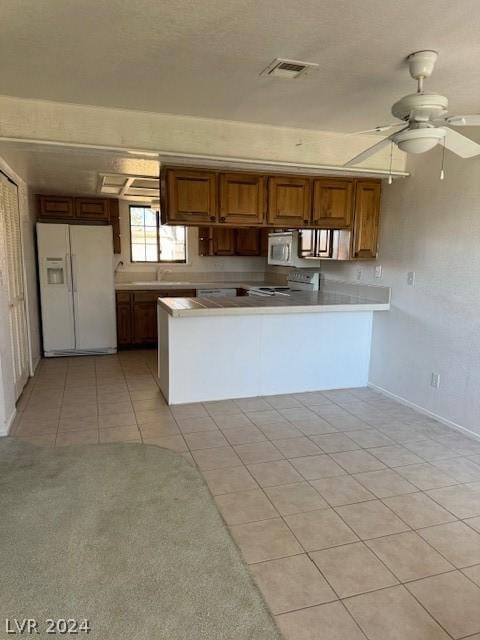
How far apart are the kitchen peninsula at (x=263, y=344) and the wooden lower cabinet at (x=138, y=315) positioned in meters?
1.87

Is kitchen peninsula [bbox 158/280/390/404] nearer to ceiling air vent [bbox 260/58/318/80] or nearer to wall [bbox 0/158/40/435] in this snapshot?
wall [bbox 0/158/40/435]

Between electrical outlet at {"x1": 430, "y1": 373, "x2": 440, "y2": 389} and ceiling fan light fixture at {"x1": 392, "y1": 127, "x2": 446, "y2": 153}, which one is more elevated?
ceiling fan light fixture at {"x1": 392, "y1": 127, "x2": 446, "y2": 153}

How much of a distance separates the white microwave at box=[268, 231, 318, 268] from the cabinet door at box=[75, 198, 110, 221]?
242cm

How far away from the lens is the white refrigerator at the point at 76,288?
18.2ft

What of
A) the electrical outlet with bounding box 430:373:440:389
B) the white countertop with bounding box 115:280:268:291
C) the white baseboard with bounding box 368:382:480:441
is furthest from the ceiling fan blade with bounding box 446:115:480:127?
the white countertop with bounding box 115:280:268:291

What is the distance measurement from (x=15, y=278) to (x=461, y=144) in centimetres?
400

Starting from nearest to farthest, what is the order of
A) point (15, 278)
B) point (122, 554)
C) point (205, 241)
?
point (122, 554) → point (15, 278) → point (205, 241)

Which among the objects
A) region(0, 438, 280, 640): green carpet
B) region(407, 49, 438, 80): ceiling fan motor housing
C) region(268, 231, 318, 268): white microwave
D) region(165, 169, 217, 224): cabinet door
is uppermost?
region(407, 49, 438, 80): ceiling fan motor housing

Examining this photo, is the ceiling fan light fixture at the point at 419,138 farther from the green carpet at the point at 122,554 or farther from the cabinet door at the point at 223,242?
the cabinet door at the point at 223,242

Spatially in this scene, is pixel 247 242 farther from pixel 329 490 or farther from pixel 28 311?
pixel 329 490

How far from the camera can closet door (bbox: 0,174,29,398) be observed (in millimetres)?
3789

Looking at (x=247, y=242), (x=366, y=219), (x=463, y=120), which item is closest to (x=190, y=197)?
(x=366, y=219)

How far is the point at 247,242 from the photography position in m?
6.81

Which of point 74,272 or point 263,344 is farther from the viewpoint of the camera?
point 74,272
